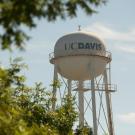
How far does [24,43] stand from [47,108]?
2373 cm

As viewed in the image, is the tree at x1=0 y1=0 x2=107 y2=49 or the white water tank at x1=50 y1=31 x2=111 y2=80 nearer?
the tree at x1=0 y1=0 x2=107 y2=49

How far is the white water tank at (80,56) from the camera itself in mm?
54438

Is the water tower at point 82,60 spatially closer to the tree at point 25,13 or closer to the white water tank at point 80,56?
the white water tank at point 80,56

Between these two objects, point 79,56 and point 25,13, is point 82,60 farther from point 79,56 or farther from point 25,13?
point 25,13

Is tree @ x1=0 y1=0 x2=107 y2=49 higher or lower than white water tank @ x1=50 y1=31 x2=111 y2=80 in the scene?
lower

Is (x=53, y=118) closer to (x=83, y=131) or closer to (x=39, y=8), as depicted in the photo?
(x=83, y=131)

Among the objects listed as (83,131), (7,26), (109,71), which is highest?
(109,71)

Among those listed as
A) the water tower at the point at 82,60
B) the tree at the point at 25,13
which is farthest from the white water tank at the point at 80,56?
the tree at the point at 25,13

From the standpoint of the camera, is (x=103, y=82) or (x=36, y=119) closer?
(x=36, y=119)

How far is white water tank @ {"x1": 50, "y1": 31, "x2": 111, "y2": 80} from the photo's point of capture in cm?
5444

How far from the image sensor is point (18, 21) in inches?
446

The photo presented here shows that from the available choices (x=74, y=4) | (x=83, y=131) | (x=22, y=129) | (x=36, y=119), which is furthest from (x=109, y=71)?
(x=74, y=4)

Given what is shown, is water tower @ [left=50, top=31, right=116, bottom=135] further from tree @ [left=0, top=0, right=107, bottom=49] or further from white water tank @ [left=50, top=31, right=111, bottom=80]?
tree @ [left=0, top=0, right=107, bottom=49]

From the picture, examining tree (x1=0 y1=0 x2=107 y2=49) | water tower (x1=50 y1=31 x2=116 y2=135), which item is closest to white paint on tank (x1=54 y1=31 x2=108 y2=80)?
water tower (x1=50 y1=31 x2=116 y2=135)
